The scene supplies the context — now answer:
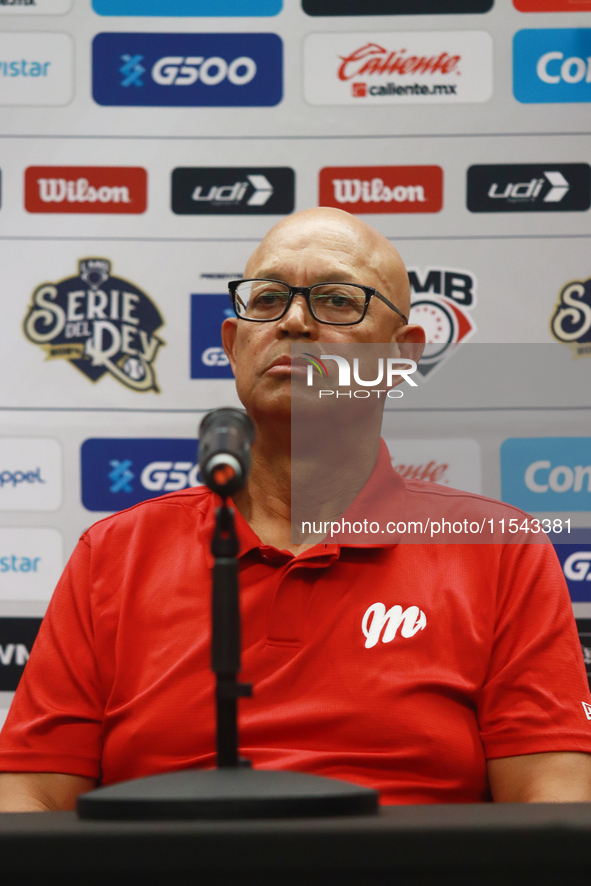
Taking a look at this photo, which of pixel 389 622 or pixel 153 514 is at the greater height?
pixel 153 514

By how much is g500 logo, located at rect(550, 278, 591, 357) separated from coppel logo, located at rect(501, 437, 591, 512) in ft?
0.77

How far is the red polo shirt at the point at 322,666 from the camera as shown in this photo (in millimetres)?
1094

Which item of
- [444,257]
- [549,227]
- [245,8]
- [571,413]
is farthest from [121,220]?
[571,413]

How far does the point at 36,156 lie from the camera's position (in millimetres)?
1843

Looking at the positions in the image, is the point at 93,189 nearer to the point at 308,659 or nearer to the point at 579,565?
the point at 308,659

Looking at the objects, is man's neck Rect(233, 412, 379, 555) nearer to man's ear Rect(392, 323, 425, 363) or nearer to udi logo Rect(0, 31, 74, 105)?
man's ear Rect(392, 323, 425, 363)

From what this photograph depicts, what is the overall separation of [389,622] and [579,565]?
2.69ft

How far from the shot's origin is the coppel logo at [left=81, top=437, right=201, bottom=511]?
1.81m

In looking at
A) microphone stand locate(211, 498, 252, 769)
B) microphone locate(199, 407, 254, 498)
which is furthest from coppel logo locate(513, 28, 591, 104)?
microphone stand locate(211, 498, 252, 769)

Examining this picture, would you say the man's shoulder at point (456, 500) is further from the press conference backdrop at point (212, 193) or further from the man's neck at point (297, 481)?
the press conference backdrop at point (212, 193)

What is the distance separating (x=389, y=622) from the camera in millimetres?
1169

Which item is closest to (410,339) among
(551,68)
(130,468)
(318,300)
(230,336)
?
(318,300)

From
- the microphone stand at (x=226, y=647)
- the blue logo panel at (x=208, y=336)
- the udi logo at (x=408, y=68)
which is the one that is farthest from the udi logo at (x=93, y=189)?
the microphone stand at (x=226, y=647)

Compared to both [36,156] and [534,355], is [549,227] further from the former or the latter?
[36,156]
